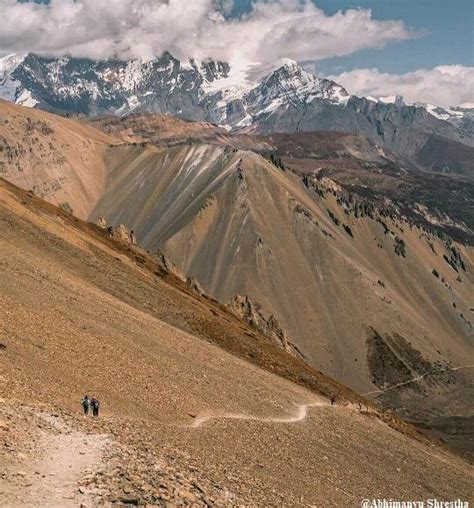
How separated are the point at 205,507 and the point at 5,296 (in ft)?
112

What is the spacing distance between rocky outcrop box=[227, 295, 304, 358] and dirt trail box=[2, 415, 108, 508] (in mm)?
106851

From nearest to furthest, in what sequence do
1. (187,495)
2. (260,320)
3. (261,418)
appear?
(187,495) < (261,418) < (260,320)

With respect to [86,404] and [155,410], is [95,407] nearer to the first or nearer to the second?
[86,404]

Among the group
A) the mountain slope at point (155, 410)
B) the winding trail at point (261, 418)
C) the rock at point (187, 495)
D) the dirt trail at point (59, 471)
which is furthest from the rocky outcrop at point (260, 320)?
the rock at point (187, 495)

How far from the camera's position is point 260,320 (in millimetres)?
167250

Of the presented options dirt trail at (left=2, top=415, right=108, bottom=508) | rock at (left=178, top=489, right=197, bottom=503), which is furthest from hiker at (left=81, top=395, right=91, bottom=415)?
rock at (left=178, top=489, right=197, bottom=503)

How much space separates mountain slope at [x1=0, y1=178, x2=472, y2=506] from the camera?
29.4 metres

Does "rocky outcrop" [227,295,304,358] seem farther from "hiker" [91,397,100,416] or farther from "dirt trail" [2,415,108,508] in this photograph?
"dirt trail" [2,415,108,508]

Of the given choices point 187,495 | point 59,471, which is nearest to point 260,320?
point 59,471

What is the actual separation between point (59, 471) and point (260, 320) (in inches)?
5606

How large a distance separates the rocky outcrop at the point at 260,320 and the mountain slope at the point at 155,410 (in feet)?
211

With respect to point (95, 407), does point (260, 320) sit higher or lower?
higher

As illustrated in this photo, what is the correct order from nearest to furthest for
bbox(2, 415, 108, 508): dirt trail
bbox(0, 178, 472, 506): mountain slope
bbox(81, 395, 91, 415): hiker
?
bbox(2, 415, 108, 508): dirt trail < bbox(0, 178, 472, 506): mountain slope < bbox(81, 395, 91, 415): hiker

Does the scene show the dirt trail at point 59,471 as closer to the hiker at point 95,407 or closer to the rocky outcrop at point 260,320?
the hiker at point 95,407
